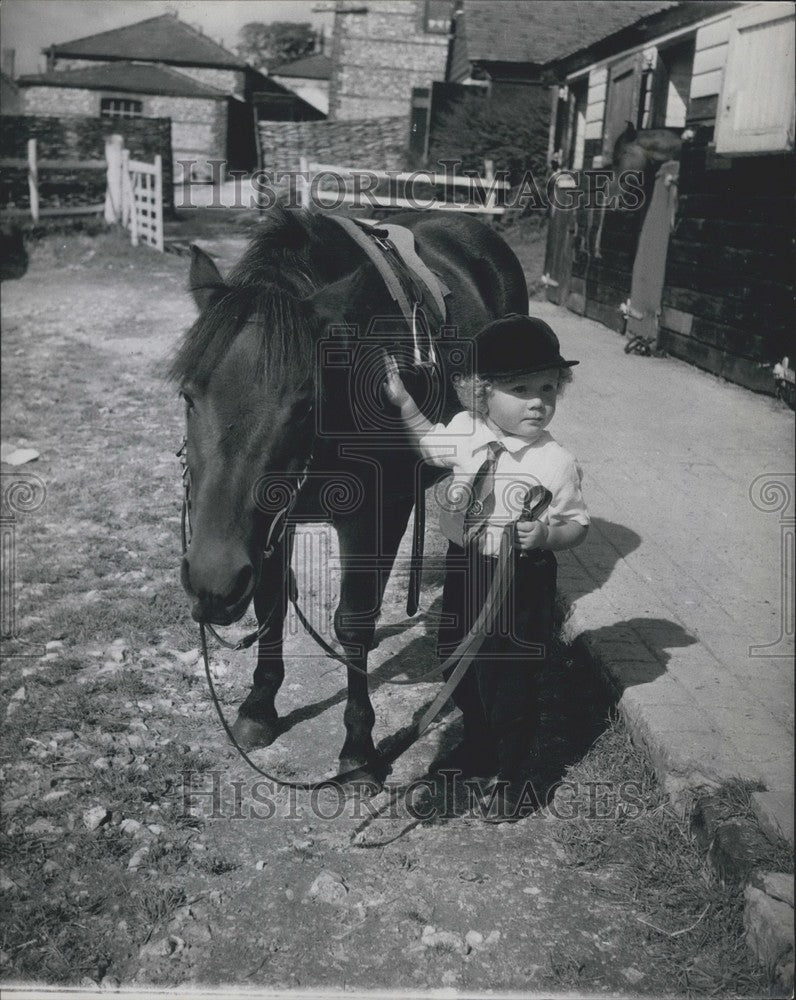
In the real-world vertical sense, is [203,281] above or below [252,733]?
above

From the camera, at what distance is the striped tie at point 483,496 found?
Result: 8.26 feet

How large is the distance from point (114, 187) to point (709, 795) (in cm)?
2000

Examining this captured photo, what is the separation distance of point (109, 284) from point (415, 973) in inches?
544

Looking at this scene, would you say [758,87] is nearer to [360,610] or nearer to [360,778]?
[360,610]

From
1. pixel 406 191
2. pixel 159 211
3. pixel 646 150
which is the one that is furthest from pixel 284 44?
pixel 646 150

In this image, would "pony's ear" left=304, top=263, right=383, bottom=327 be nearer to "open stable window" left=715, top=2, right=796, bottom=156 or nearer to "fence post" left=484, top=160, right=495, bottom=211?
"open stable window" left=715, top=2, right=796, bottom=156

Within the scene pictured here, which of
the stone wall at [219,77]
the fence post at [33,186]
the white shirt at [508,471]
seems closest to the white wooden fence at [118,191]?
the fence post at [33,186]

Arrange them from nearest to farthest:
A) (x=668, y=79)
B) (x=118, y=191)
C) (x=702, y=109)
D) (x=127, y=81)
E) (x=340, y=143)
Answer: (x=702, y=109) → (x=668, y=79) → (x=118, y=191) → (x=340, y=143) → (x=127, y=81)

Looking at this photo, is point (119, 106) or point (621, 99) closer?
point (621, 99)

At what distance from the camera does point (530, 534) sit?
245 centimetres

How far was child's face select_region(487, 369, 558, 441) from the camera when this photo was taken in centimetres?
246

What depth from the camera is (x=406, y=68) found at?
104 ft

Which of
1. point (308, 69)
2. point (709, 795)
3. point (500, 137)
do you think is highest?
point (308, 69)

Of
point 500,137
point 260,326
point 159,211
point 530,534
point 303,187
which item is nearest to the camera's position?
point 260,326
